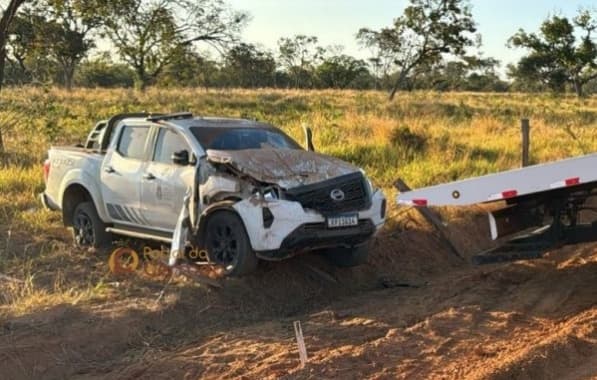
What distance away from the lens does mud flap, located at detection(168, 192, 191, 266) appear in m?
8.02

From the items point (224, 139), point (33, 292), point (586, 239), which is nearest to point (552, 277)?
point (586, 239)

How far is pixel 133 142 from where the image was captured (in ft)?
31.8

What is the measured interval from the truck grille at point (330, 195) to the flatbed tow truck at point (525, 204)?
932 millimetres

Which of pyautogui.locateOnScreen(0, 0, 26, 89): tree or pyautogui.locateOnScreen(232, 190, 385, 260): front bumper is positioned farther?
pyautogui.locateOnScreen(0, 0, 26, 89): tree

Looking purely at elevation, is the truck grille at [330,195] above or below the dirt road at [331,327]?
above

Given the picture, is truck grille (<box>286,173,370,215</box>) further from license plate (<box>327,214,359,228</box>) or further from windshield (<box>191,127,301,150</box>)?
windshield (<box>191,127,301,150</box>)

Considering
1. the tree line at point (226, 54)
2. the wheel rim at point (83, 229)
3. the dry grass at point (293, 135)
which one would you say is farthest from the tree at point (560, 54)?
the wheel rim at point (83, 229)

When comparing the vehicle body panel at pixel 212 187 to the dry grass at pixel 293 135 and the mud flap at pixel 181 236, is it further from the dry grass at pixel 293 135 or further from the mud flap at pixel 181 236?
the dry grass at pixel 293 135

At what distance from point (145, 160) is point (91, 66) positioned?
50.6 metres

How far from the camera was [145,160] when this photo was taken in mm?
9367

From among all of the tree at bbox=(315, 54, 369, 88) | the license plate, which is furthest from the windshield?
the tree at bbox=(315, 54, 369, 88)

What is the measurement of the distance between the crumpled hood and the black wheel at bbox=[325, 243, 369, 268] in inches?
38.3

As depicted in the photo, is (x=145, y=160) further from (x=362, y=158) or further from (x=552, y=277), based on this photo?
(x=362, y=158)

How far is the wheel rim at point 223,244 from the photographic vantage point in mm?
7902
